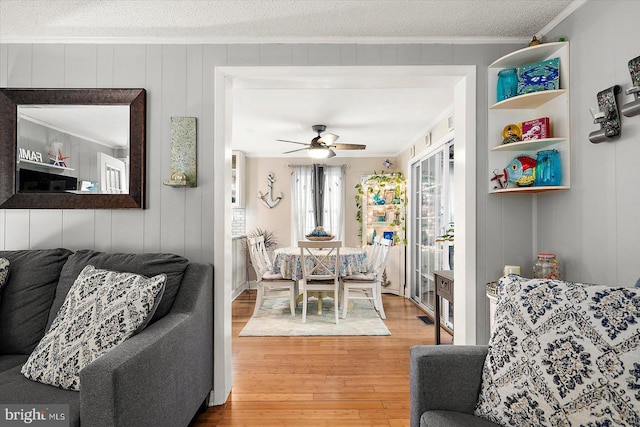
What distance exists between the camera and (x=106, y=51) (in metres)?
2.44

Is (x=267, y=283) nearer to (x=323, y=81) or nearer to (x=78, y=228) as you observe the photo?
(x=78, y=228)

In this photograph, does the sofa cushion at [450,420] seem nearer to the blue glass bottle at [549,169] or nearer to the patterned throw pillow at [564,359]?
the patterned throw pillow at [564,359]

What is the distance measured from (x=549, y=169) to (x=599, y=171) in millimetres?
294

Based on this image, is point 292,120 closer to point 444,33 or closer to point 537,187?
point 444,33

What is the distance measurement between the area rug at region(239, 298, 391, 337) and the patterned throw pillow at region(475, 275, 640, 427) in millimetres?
2612

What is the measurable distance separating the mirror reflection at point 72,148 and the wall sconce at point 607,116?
2.70 meters

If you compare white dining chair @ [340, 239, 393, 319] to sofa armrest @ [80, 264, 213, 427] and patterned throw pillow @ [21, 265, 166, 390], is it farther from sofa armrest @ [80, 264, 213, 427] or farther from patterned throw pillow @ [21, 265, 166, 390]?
patterned throw pillow @ [21, 265, 166, 390]

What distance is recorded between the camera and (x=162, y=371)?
1.58 metres

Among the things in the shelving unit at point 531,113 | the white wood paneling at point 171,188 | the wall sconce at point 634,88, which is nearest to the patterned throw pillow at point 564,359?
the wall sconce at point 634,88

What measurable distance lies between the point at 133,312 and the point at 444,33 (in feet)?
7.89

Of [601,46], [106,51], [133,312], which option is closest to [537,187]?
[601,46]

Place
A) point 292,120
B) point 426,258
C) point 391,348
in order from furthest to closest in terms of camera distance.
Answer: point 426,258 → point 292,120 → point 391,348

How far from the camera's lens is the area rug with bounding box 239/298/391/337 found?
12.6ft

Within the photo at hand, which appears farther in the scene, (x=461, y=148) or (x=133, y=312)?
(x=461, y=148)
